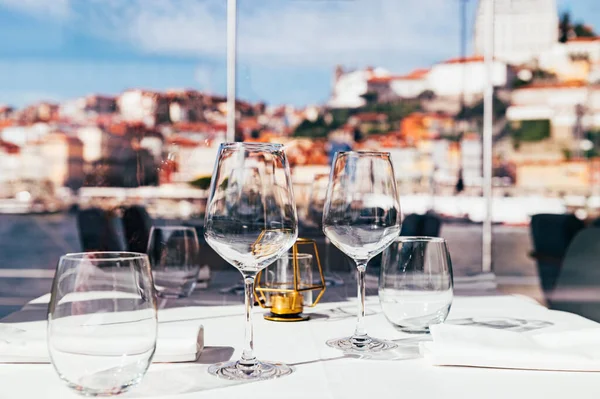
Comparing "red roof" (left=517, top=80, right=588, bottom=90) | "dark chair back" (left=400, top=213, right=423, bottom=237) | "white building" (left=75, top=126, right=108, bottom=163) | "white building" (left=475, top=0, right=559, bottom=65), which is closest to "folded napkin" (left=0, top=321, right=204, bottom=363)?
"dark chair back" (left=400, top=213, right=423, bottom=237)

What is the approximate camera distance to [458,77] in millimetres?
6324

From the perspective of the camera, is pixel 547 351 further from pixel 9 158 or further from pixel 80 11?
pixel 9 158

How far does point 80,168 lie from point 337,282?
9576mm

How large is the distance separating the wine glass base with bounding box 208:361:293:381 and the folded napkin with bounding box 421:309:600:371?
18cm

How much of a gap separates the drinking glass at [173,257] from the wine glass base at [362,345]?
391mm

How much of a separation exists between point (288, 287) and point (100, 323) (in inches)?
21.4

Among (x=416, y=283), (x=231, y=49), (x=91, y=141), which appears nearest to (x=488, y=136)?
(x=231, y=49)

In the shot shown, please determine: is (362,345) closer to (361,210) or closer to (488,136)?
(361,210)

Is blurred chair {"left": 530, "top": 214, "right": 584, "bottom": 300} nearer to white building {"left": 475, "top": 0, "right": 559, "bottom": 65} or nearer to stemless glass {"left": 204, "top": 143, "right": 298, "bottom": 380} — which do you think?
white building {"left": 475, "top": 0, "right": 559, "bottom": 65}

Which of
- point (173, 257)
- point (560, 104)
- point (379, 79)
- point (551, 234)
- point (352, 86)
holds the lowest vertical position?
point (551, 234)

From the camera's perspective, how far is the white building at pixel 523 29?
16.5ft

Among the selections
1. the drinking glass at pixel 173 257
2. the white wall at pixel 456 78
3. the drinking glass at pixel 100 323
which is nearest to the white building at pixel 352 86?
the white wall at pixel 456 78

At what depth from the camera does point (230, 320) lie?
1.07 meters

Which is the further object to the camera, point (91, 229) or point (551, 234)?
point (551, 234)
